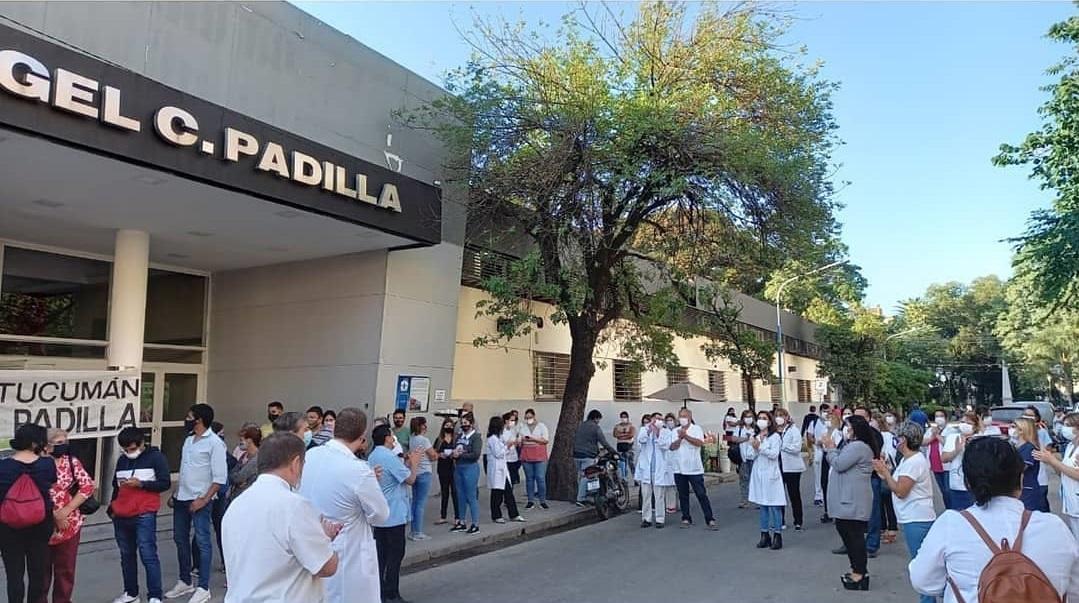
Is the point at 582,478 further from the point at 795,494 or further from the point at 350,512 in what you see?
the point at 350,512

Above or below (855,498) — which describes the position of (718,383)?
above

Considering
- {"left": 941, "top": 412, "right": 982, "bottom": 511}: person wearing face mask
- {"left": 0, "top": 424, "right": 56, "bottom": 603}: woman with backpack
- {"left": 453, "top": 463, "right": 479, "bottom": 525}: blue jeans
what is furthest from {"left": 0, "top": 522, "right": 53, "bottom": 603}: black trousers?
{"left": 941, "top": 412, "right": 982, "bottom": 511}: person wearing face mask

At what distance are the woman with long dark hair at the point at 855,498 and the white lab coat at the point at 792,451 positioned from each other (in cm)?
334

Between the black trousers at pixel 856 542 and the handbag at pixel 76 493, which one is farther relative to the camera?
the black trousers at pixel 856 542

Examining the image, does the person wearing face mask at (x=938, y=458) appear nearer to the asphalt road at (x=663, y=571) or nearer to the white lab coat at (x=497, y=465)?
the asphalt road at (x=663, y=571)

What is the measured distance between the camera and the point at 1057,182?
1811cm

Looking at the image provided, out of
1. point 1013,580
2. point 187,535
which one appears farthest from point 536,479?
point 1013,580

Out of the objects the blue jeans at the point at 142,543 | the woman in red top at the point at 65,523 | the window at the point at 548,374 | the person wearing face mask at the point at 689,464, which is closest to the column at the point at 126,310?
the blue jeans at the point at 142,543

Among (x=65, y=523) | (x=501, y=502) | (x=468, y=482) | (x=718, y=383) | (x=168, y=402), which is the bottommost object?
(x=501, y=502)

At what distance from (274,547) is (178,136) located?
6735mm

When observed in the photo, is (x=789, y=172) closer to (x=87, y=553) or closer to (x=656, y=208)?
(x=656, y=208)

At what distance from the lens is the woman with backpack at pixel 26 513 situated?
5.51m

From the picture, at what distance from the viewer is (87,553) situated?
8945 millimetres

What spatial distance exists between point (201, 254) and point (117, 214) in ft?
9.32
